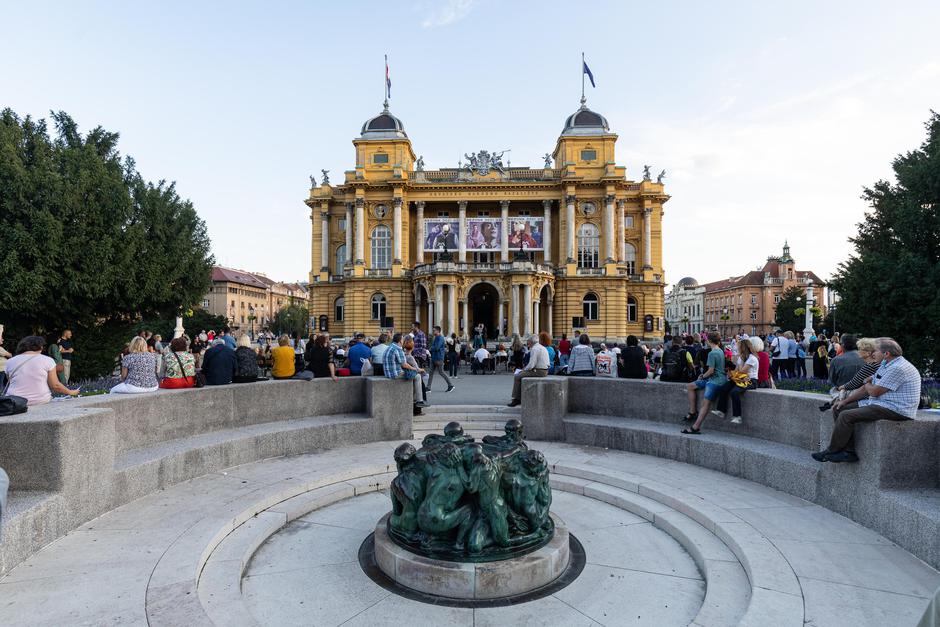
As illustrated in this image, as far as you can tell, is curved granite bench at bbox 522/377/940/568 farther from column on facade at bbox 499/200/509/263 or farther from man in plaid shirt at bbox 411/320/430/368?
column on facade at bbox 499/200/509/263

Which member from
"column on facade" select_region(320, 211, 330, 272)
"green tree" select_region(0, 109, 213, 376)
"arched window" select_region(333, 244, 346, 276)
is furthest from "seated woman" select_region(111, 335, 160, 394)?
"arched window" select_region(333, 244, 346, 276)

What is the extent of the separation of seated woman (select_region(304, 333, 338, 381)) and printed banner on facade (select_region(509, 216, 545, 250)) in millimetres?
38778

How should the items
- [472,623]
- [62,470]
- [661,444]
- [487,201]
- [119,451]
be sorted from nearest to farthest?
1. [472,623]
2. [62,470]
3. [119,451]
4. [661,444]
5. [487,201]

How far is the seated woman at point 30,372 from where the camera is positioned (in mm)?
5762

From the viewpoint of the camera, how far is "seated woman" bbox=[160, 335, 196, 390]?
25.3 ft

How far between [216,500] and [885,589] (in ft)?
20.9

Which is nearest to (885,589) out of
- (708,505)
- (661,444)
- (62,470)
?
(708,505)

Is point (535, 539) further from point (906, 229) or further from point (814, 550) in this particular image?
point (906, 229)

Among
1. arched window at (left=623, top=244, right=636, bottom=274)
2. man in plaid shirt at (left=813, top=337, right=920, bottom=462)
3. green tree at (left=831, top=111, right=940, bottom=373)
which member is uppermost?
arched window at (left=623, top=244, right=636, bottom=274)

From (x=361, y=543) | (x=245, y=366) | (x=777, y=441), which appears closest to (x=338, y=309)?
(x=245, y=366)

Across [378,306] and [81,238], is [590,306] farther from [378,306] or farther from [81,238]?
[81,238]

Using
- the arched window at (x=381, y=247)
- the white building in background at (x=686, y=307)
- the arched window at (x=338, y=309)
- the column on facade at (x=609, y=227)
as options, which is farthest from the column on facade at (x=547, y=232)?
the white building in background at (x=686, y=307)

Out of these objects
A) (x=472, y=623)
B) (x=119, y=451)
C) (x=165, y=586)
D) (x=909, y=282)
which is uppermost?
(x=909, y=282)

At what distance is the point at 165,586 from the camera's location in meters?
3.83
